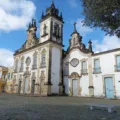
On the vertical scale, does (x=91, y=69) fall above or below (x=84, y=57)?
below

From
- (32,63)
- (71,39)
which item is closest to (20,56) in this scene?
(32,63)

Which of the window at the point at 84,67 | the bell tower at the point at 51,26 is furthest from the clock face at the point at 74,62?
the bell tower at the point at 51,26

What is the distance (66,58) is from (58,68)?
213 cm

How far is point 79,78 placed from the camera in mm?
22094

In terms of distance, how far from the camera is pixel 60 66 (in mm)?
24422

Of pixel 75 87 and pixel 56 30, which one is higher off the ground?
pixel 56 30

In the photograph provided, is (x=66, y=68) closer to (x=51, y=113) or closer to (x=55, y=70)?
(x=55, y=70)

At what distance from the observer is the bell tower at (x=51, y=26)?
81.2 ft

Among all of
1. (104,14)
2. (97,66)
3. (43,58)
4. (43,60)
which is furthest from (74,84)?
(104,14)

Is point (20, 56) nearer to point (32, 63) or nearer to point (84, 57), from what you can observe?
point (32, 63)

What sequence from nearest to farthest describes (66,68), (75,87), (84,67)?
(84,67) < (75,87) < (66,68)

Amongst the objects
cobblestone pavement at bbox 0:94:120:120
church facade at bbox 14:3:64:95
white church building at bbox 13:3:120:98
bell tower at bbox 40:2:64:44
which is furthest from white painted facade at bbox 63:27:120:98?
cobblestone pavement at bbox 0:94:120:120

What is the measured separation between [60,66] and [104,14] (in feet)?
53.7

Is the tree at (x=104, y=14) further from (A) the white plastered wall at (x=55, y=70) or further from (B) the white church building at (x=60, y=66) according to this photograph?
(A) the white plastered wall at (x=55, y=70)
